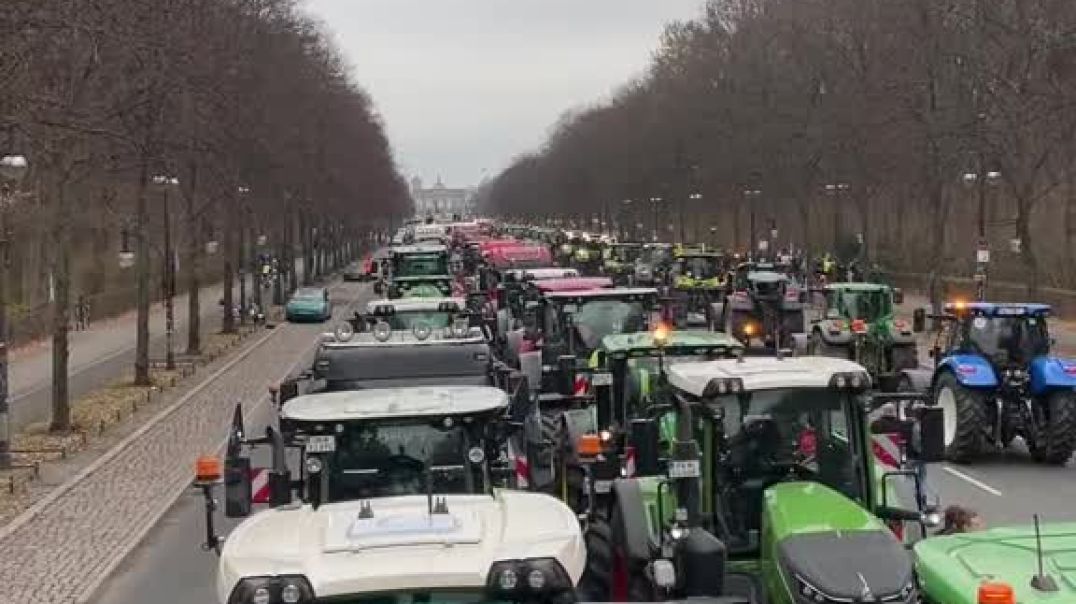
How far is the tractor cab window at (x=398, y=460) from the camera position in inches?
350

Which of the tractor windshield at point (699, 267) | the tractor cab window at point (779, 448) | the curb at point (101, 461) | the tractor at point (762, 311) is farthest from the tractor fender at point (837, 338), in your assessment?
the tractor cab window at point (779, 448)

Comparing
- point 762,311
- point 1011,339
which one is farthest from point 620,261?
point 1011,339

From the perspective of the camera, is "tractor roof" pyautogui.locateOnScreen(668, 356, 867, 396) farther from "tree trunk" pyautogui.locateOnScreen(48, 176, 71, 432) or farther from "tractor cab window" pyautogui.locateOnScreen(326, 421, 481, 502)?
"tree trunk" pyautogui.locateOnScreen(48, 176, 71, 432)

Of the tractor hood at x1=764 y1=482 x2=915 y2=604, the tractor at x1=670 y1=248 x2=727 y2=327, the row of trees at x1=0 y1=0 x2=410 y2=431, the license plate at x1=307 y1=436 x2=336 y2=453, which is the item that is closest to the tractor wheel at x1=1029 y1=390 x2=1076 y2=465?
the tractor hood at x1=764 y1=482 x2=915 y2=604

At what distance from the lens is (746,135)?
67500mm

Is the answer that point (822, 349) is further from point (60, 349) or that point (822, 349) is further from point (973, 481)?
point (60, 349)

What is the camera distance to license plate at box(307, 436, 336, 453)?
878 centimetres

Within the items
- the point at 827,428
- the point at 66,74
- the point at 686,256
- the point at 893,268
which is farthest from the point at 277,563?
the point at 893,268

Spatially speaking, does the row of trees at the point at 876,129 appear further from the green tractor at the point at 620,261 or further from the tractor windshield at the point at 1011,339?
the tractor windshield at the point at 1011,339

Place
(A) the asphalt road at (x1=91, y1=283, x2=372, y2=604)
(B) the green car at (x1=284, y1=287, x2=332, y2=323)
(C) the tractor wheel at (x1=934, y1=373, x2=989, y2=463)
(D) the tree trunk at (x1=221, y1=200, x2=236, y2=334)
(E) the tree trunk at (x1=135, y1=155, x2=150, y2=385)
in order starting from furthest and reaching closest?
(B) the green car at (x1=284, y1=287, x2=332, y2=323) < (D) the tree trunk at (x1=221, y1=200, x2=236, y2=334) < (E) the tree trunk at (x1=135, y1=155, x2=150, y2=385) < (C) the tractor wheel at (x1=934, y1=373, x2=989, y2=463) < (A) the asphalt road at (x1=91, y1=283, x2=372, y2=604)

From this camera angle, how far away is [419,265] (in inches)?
1699

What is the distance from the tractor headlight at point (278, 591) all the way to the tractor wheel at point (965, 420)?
1570cm

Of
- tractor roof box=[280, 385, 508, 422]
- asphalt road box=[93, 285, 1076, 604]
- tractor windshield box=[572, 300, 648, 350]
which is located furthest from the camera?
tractor windshield box=[572, 300, 648, 350]

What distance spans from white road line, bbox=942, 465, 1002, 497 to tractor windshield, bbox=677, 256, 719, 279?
24630 millimetres
